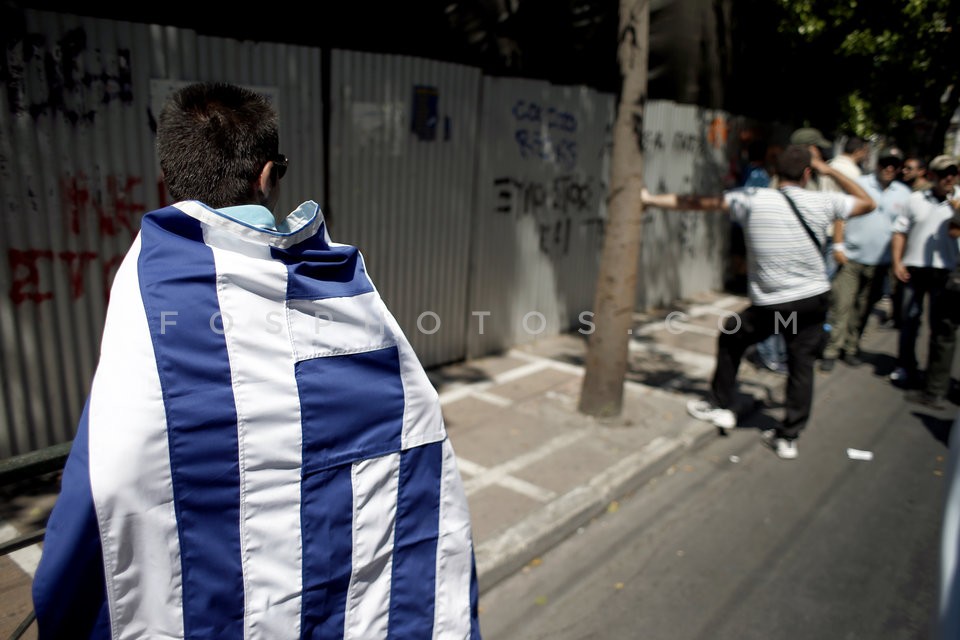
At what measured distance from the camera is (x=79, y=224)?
14.2 feet

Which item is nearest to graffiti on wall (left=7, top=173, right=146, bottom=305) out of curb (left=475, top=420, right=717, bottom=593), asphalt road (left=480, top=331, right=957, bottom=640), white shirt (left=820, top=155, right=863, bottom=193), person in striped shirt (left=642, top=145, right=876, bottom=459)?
curb (left=475, top=420, right=717, bottom=593)

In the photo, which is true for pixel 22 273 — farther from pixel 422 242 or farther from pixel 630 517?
pixel 630 517

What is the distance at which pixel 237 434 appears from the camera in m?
1.46

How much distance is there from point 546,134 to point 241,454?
6640 millimetres

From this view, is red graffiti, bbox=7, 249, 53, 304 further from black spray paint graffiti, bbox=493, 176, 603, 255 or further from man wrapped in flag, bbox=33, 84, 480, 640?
black spray paint graffiti, bbox=493, 176, 603, 255

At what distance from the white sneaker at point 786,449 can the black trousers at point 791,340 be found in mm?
52

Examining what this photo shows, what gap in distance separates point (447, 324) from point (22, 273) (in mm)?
3599

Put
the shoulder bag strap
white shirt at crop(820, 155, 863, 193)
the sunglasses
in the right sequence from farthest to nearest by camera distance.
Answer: white shirt at crop(820, 155, 863, 193)
the shoulder bag strap
the sunglasses

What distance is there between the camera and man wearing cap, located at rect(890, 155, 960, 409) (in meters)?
6.75

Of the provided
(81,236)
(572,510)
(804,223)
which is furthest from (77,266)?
(804,223)

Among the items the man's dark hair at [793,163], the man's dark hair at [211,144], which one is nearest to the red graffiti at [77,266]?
the man's dark hair at [211,144]

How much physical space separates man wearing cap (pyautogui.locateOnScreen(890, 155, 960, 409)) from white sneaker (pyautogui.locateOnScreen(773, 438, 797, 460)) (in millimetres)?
2150

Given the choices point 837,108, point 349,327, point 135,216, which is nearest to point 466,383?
point 135,216

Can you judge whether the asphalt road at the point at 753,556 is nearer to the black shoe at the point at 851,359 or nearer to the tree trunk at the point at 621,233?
the tree trunk at the point at 621,233
